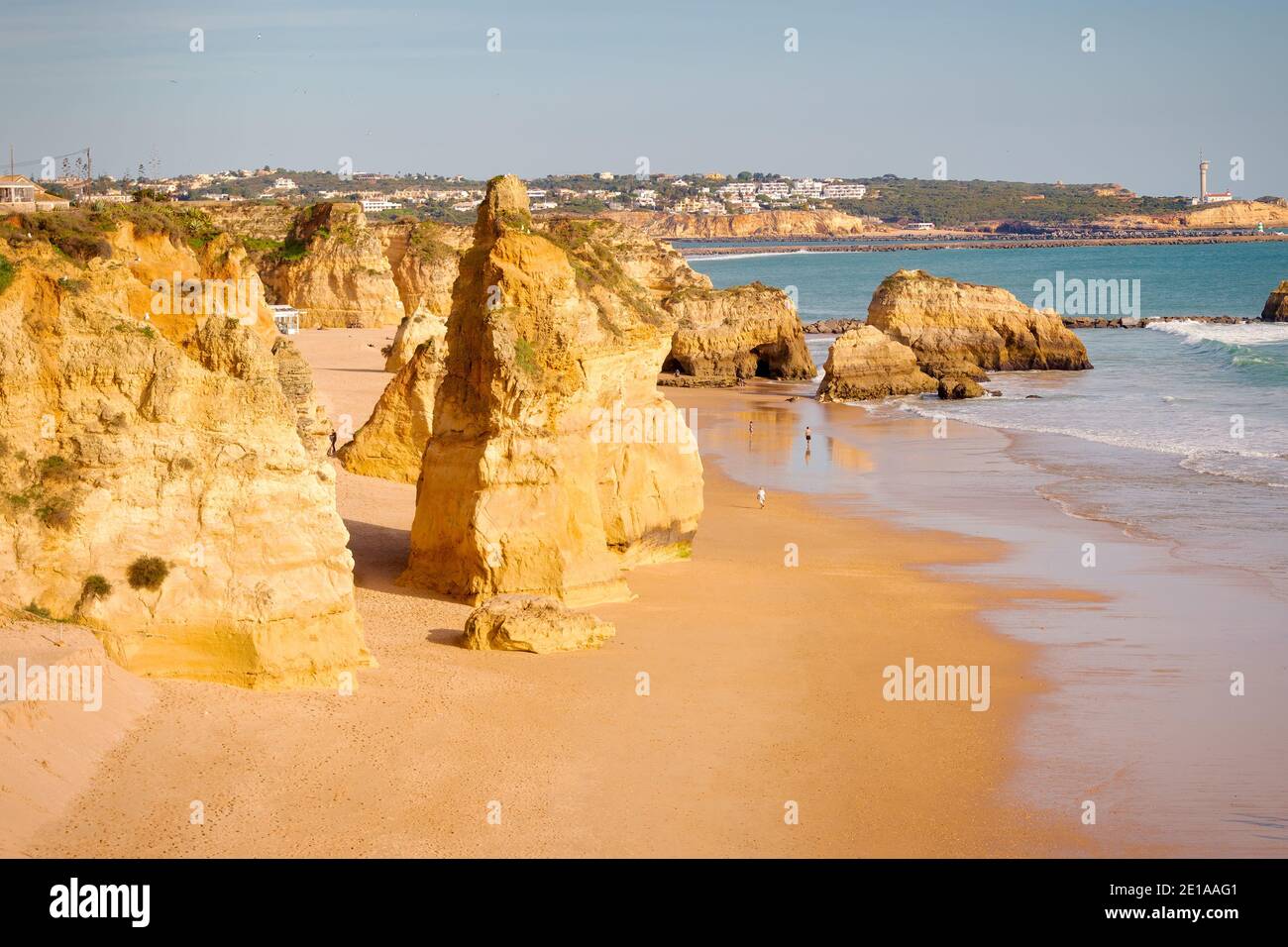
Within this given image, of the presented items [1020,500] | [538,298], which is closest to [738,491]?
[1020,500]

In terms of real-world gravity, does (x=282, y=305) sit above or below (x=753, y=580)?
above

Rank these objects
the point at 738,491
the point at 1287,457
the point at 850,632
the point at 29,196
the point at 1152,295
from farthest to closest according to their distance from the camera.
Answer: the point at 1152,295
the point at 1287,457
the point at 738,491
the point at 29,196
the point at 850,632

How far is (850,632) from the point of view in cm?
1977

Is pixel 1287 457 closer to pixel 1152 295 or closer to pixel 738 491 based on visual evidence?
pixel 738 491

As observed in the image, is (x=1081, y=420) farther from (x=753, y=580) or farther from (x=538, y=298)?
(x=538, y=298)

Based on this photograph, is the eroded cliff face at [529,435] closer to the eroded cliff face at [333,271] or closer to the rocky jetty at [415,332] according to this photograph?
the rocky jetty at [415,332]

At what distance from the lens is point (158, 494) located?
1413 cm

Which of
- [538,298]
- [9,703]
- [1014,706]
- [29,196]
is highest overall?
[29,196]

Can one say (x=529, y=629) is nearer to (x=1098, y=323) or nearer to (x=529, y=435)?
(x=529, y=435)

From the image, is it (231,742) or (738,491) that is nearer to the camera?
(231,742)

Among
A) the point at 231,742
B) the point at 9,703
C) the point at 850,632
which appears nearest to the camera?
the point at 9,703

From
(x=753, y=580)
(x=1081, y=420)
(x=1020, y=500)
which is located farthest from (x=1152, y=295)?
(x=753, y=580)

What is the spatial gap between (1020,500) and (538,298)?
47.8ft

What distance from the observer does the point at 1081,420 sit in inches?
1768
